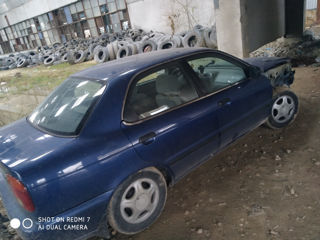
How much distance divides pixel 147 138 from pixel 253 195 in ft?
4.42

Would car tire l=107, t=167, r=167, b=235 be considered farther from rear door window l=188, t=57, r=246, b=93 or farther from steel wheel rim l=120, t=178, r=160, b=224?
rear door window l=188, t=57, r=246, b=93

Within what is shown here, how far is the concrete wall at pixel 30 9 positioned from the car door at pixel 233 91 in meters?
21.6

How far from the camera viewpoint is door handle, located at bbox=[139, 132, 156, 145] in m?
2.20

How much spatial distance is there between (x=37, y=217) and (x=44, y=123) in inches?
36.8

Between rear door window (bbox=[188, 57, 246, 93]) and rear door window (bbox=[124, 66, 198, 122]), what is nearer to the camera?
rear door window (bbox=[124, 66, 198, 122])

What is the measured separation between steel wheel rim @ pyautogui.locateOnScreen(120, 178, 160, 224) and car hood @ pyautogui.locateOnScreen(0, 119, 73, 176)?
0.73m

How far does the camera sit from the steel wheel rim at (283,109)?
3576 mm

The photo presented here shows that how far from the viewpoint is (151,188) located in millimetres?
2338

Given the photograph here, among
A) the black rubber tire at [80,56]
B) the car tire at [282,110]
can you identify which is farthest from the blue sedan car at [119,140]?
the black rubber tire at [80,56]

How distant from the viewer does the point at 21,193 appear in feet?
5.92

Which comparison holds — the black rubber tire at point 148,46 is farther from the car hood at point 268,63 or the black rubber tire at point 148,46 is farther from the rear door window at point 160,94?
the rear door window at point 160,94

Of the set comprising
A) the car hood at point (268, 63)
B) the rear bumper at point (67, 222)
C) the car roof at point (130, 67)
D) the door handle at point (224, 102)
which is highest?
the car roof at point (130, 67)

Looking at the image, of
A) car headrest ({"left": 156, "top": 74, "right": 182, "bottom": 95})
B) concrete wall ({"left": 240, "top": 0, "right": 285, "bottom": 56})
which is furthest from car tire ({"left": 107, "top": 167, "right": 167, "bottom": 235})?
concrete wall ({"left": 240, "top": 0, "right": 285, "bottom": 56})

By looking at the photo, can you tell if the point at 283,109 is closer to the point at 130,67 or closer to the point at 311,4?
the point at 130,67
